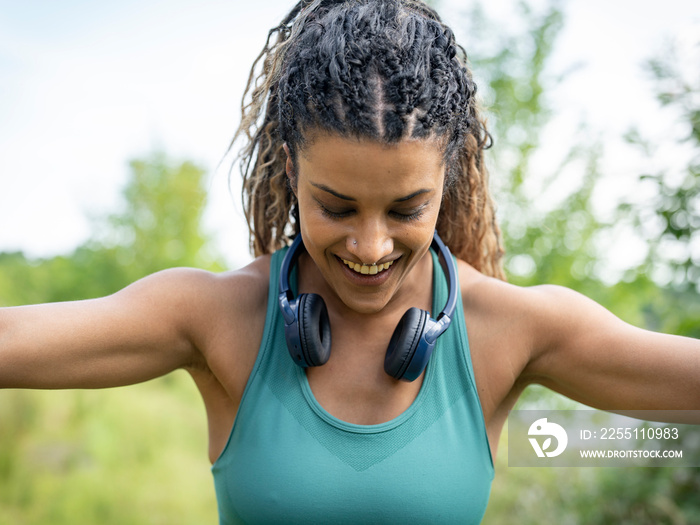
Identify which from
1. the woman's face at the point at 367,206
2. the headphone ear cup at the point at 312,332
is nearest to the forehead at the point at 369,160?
the woman's face at the point at 367,206

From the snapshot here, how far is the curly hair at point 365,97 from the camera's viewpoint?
54.3 inches

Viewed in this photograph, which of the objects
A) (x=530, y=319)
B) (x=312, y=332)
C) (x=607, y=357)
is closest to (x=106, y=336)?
(x=312, y=332)

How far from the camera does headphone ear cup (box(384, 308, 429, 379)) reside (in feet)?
4.99

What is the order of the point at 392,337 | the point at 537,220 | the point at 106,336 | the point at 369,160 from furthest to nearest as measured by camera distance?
the point at 537,220, the point at 392,337, the point at 106,336, the point at 369,160

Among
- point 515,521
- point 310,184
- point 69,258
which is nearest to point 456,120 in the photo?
point 310,184

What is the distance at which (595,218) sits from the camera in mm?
5613

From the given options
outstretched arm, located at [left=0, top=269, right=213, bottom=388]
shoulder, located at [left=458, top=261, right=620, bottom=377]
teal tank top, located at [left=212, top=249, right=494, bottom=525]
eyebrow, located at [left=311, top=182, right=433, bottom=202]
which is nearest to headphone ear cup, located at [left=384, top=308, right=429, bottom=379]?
teal tank top, located at [left=212, top=249, right=494, bottom=525]

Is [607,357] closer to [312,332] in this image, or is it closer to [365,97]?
[312,332]

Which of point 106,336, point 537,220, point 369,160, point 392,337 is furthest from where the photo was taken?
point 537,220

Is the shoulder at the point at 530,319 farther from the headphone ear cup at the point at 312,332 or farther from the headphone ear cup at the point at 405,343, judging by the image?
the headphone ear cup at the point at 312,332

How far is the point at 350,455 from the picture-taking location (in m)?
1.49

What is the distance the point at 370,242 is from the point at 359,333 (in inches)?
15.5

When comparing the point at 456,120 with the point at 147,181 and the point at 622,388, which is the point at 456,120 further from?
the point at 147,181

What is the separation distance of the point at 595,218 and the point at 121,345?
16.5 feet
